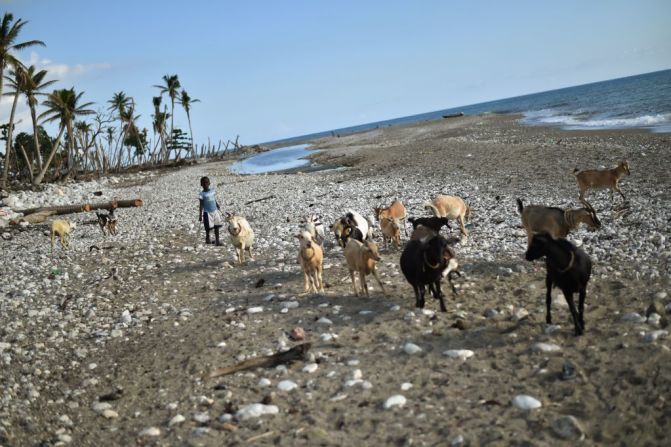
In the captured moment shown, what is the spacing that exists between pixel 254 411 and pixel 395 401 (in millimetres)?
1441

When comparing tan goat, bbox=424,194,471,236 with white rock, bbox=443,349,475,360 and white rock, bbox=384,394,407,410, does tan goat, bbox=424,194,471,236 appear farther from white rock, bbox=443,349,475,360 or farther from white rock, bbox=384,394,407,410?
white rock, bbox=384,394,407,410

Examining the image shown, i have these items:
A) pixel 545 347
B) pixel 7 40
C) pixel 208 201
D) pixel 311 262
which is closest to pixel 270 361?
pixel 311 262

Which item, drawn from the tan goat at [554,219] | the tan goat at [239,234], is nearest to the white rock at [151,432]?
the tan goat at [239,234]

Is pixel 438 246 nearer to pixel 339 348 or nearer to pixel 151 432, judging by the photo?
pixel 339 348

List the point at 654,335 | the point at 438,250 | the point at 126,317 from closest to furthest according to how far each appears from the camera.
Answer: the point at 654,335
the point at 438,250
the point at 126,317

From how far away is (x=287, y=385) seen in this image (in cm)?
603

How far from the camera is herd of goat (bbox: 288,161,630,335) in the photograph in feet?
21.2

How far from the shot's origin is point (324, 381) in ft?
19.9

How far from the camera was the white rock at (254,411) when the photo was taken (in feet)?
18.0

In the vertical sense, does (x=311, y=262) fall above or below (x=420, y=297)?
above

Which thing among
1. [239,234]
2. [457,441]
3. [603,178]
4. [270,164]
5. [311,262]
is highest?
[270,164]

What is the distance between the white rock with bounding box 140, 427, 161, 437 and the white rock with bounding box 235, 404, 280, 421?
0.80 meters

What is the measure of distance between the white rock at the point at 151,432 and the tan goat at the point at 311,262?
4275 millimetres

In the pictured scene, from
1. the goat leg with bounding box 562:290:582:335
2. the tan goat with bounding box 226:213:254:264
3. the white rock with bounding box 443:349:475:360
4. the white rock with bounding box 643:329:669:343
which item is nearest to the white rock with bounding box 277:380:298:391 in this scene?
the white rock with bounding box 443:349:475:360
